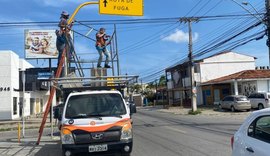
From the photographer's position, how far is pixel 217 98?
169 feet

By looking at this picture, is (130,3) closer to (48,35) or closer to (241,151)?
(241,151)

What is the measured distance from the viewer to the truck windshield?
1003cm

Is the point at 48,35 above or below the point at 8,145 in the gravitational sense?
above

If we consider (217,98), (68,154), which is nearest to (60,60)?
(68,154)

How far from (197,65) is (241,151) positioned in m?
50.8

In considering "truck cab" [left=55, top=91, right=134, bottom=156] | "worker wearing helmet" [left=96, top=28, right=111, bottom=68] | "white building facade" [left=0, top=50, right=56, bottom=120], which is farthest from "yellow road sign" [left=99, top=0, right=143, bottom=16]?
"white building facade" [left=0, top=50, right=56, bottom=120]

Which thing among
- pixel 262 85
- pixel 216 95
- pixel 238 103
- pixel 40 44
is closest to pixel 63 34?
pixel 238 103

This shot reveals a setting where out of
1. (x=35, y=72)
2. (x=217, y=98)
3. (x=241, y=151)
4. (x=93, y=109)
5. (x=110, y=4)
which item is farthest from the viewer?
(x=217, y=98)

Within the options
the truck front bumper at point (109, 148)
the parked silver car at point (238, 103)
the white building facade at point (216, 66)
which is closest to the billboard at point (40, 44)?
the white building facade at point (216, 66)

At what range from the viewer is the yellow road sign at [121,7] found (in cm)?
1515

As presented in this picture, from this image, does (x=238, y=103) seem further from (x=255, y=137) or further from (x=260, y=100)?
(x=255, y=137)

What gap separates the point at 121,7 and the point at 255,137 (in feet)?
34.5

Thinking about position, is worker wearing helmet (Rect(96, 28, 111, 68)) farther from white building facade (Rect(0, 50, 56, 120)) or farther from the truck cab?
white building facade (Rect(0, 50, 56, 120))

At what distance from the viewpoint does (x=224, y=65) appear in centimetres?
5622
